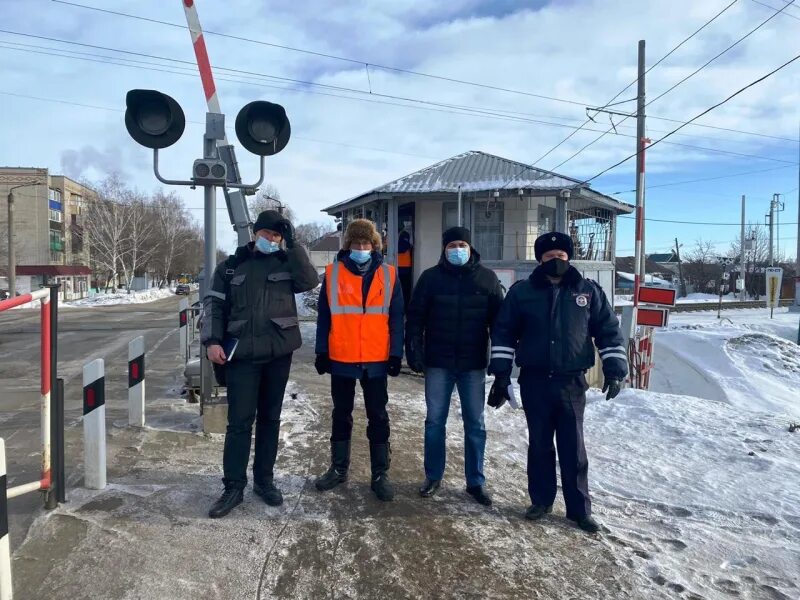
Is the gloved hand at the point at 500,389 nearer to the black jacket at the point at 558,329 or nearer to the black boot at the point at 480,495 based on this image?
the black jacket at the point at 558,329

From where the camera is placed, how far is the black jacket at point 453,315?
3.88 m

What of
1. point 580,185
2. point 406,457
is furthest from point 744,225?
point 406,457

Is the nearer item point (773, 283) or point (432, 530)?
point (432, 530)

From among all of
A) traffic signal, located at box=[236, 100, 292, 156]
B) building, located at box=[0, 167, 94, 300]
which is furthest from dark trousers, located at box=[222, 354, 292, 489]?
building, located at box=[0, 167, 94, 300]

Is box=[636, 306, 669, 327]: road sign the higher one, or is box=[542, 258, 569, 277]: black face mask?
box=[542, 258, 569, 277]: black face mask

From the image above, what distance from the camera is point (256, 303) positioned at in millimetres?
3666

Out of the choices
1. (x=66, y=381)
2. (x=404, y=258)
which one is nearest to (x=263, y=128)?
(x=66, y=381)

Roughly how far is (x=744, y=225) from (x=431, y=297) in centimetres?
5266

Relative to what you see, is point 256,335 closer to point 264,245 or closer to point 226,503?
point 264,245

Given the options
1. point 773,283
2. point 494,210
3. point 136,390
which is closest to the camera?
point 136,390

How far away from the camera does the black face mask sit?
→ 11.9 ft

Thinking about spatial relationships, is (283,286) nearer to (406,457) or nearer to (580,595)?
(406,457)

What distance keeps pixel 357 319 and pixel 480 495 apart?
58.3 inches

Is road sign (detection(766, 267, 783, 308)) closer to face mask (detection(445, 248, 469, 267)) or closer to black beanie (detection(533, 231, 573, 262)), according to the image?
black beanie (detection(533, 231, 573, 262))
